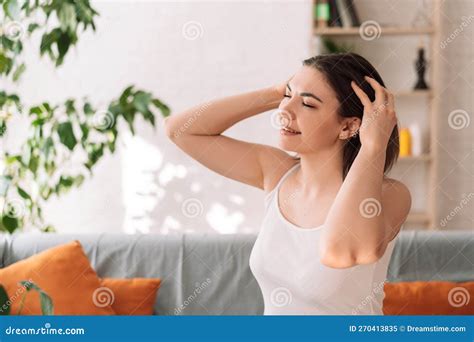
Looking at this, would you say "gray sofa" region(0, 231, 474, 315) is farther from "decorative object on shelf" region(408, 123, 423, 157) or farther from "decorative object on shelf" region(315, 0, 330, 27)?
"decorative object on shelf" region(315, 0, 330, 27)

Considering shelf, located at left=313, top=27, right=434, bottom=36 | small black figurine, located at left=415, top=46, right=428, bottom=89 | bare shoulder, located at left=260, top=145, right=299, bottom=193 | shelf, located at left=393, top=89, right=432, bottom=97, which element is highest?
bare shoulder, located at left=260, top=145, right=299, bottom=193

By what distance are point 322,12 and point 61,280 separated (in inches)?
67.6

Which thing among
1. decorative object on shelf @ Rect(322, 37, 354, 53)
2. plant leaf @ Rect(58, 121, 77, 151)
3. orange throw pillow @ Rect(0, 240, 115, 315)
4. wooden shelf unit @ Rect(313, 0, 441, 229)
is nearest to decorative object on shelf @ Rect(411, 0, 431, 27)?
wooden shelf unit @ Rect(313, 0, 441, 229)

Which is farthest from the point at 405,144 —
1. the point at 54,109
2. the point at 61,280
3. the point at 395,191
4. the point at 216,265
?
the point at 395,191

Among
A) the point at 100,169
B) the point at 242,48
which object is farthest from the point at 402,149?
the point at 100,169

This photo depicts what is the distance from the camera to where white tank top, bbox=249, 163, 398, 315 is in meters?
1.16

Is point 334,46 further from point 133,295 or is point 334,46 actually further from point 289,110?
point 289,110

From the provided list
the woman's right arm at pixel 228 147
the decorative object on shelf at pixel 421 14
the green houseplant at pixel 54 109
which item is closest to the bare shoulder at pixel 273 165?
the woman's right arm at pixel 228 147

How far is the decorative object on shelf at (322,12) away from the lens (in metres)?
3.09

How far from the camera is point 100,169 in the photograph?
323 centimetres

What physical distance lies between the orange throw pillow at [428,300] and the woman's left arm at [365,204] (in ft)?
2.93

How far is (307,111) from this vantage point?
120 centimetres

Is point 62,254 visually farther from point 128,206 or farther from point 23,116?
point 23,116

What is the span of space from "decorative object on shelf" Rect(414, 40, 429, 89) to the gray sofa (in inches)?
46.9
